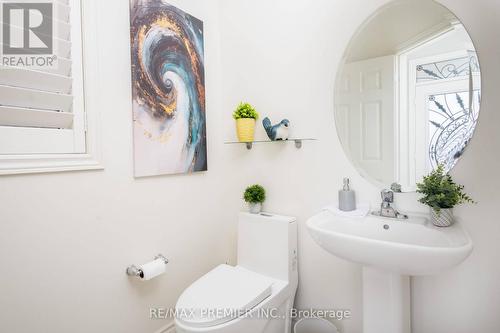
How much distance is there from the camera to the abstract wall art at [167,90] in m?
1.40

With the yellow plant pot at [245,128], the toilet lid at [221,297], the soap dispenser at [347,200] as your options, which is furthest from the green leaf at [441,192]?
the yellow plant pot at [245,128]

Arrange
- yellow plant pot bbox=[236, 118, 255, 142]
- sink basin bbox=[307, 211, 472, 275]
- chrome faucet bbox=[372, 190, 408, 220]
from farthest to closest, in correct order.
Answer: yellow plant pot bbox=[236, 118, 255, 142] → chrome faucet bbox=[372, 190, 408, 220] → sink basin bbox=[307, 211, 472, 275]

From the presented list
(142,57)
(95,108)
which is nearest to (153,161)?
(95,108)

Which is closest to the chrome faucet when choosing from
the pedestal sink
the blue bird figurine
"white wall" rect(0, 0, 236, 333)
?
the pedestal sink

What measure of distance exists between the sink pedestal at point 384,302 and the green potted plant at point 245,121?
949mm

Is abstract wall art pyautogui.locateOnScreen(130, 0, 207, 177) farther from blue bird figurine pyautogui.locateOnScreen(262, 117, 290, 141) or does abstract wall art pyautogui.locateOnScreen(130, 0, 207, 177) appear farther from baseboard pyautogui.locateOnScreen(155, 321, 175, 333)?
baseboard pyautogui.locateOnScreen(155, 321, 175, 333)

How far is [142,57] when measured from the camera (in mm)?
1407

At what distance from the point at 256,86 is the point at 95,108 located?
36.7 inches

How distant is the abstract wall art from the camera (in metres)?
1.40

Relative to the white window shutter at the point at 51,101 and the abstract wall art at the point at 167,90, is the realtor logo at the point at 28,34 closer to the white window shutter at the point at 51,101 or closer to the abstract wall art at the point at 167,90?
the white window shutter at the point at 51,101

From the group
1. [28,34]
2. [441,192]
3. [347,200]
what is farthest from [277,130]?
[28,34]

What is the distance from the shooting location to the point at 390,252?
0.92 metres

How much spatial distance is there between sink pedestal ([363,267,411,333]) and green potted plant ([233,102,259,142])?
95 centimetres

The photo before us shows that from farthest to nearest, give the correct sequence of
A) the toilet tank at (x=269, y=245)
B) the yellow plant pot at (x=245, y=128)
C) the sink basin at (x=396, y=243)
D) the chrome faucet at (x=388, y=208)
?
the yellow plant pot at (x=245, y=128) < the toilet tank at (x=269, y=245) < the chrome faucet at (x=388, y=208) < the sink basin at (x=396, y=243)
